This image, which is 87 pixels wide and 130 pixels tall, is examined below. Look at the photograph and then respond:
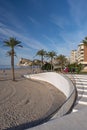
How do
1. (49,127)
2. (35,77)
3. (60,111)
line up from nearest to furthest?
(49,127)
(60,111)
(35,77)

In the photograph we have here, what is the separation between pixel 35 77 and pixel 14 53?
7255 millimetres

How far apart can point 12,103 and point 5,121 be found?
10.9 ft

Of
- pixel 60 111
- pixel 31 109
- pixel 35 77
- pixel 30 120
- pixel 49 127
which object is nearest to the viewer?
pixel 49 127

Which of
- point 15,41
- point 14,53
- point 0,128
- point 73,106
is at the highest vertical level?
point 15,41

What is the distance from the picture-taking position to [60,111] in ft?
21.4

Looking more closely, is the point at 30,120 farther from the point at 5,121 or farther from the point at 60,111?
the point at 60,111

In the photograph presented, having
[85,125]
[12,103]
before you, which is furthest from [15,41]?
[85,125]

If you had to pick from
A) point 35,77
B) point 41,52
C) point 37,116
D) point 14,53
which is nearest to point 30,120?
point 37,116

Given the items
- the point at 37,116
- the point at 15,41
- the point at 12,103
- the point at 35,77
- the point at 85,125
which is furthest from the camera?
the point at 15,41

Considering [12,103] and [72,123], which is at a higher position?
[72,123]

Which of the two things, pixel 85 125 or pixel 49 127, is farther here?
pixel 85 125

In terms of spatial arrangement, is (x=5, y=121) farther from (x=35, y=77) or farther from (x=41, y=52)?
(x=41, y=52)

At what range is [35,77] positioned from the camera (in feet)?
82.7

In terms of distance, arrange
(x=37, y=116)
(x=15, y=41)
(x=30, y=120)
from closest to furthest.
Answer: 1. (x=30, y=120)
2. (x=37, y=116)
3. (x=15, y=41)
